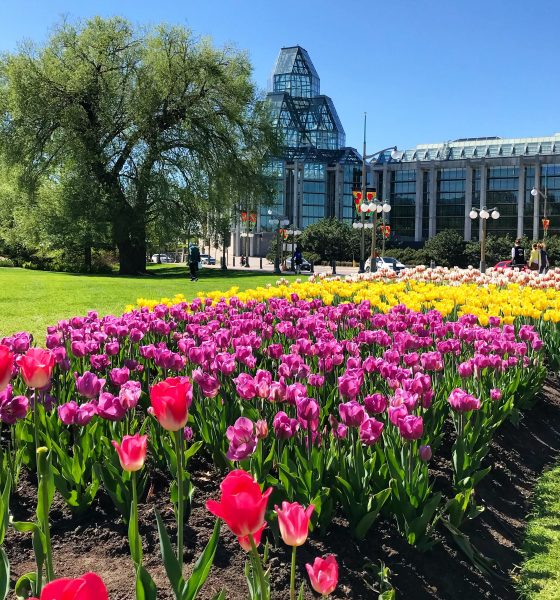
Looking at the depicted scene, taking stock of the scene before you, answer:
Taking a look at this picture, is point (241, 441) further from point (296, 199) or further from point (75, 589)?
point (296, 199)

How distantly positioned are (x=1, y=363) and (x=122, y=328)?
9.27ft

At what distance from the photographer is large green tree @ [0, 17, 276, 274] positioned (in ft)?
92.8

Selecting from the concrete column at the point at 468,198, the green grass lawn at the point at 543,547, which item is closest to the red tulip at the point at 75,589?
the green grass lawn at the point at 543,547

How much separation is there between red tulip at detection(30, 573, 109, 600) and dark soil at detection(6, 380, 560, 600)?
1.26 m

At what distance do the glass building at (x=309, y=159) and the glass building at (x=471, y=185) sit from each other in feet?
17.4

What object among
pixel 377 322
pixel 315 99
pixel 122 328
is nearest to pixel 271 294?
pixel 377 322

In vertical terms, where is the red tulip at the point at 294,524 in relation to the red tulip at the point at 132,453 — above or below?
below

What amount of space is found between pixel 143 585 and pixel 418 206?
297ft

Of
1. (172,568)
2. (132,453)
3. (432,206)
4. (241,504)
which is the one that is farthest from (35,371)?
(432,206)

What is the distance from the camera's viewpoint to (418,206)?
8875cm

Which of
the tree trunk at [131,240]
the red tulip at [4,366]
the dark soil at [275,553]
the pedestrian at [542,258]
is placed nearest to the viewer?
the red tulip at [4,366]

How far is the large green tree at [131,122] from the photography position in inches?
1113

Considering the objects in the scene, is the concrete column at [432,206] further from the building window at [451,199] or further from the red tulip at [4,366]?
the red tulip at [4,366]

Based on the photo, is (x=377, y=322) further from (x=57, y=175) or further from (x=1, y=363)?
(x=57, y=175)
